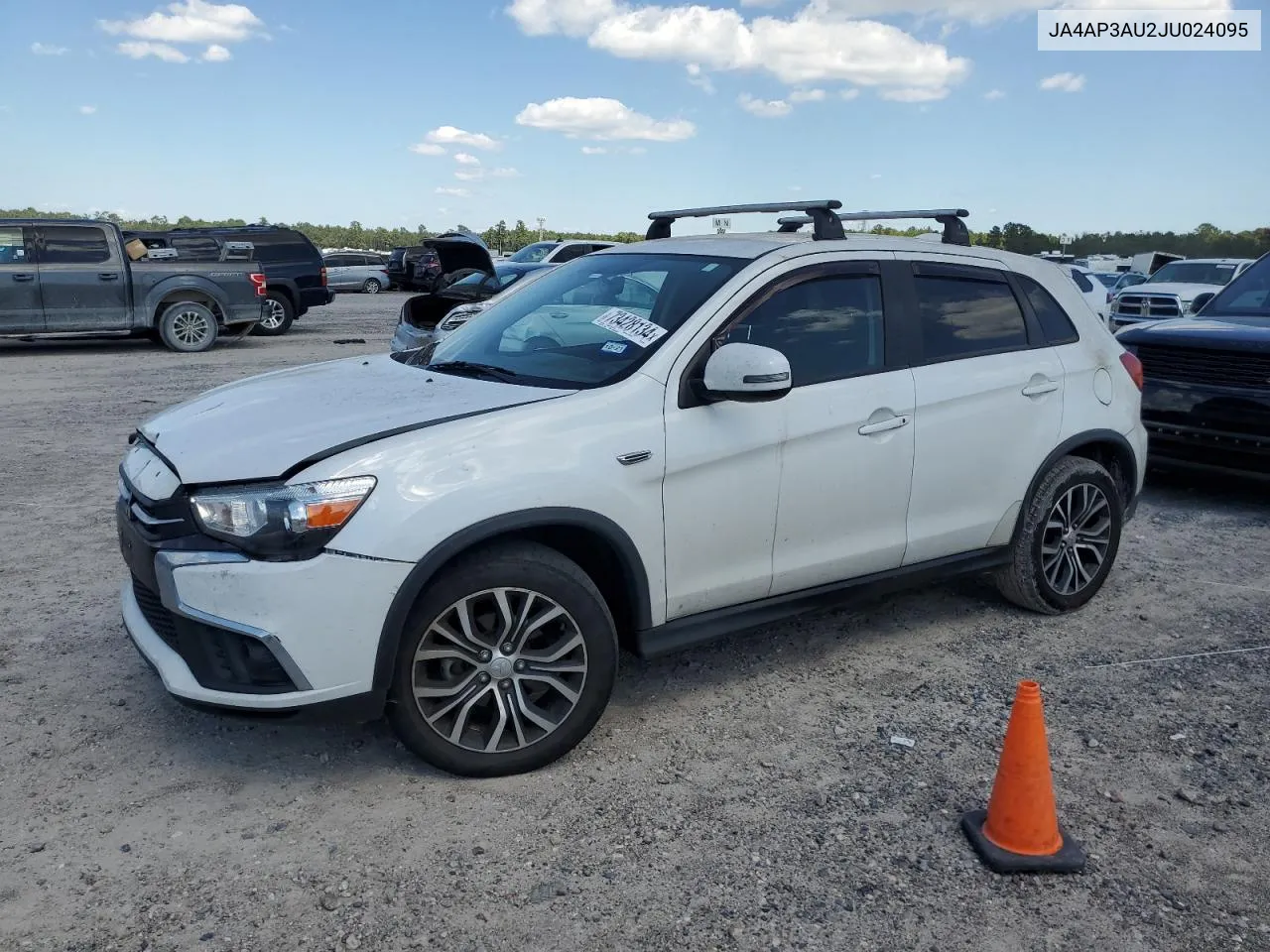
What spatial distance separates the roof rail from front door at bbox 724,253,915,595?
193mm

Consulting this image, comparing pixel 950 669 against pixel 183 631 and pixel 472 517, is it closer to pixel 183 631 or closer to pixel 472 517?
pixel 472 517

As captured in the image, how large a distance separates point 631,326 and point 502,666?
1.36m

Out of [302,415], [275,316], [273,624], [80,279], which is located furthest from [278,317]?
[273,624]

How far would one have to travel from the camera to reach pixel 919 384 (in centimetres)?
445

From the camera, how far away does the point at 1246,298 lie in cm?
820

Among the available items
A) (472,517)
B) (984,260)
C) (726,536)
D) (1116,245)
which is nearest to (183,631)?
(472,517)

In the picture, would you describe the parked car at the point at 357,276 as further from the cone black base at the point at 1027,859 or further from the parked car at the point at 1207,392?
the cone black base at the point at 1027,859

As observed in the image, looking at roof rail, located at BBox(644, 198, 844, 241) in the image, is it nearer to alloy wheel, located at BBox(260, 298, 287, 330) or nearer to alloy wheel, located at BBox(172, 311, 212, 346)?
alloy wheel, located at BBox(172, 311, 212, 346)

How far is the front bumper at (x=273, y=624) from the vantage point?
319cm

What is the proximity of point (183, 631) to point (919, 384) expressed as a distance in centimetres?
289

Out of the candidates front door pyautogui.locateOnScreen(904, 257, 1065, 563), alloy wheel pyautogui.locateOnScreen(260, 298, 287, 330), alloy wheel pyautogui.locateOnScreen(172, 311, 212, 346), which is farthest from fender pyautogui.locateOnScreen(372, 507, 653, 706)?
alloy wheel pyautogui.locateOnScreen(260, 298, 287, 330)

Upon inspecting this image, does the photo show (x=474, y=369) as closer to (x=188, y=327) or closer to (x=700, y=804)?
(x=700, y=804)

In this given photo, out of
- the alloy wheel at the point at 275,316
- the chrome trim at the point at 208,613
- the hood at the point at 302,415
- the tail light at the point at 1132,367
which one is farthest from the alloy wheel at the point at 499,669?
the alloy wheel at the point at 275,316

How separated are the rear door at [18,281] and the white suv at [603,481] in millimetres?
12360
